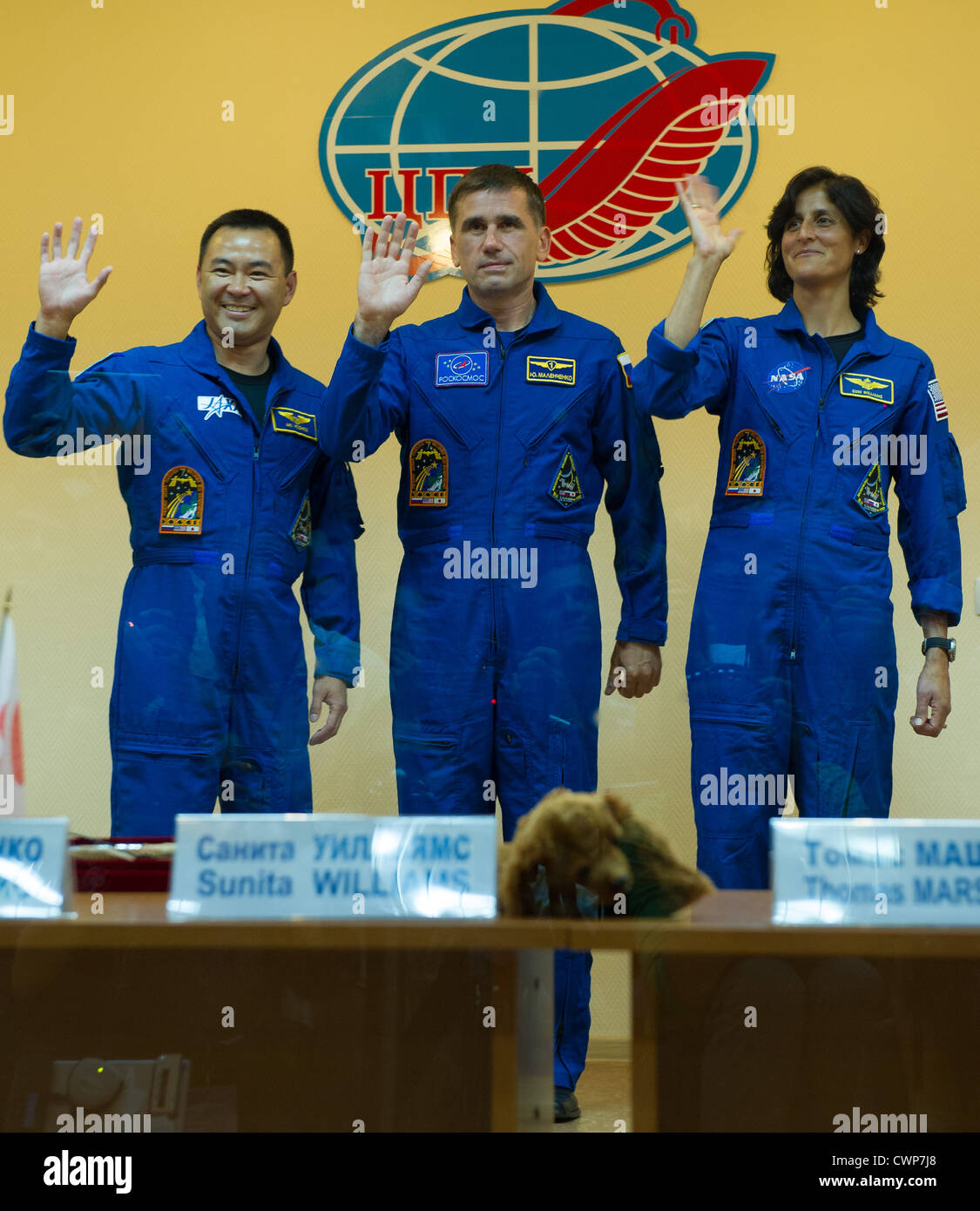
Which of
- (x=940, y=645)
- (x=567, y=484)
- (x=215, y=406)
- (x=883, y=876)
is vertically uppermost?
(x=215, y=406)

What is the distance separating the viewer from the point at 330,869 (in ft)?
3.79

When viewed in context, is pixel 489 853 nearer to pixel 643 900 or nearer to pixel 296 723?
pixel 643 900

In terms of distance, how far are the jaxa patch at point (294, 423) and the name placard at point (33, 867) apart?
0.80 metres

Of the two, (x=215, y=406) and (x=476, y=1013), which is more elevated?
(x=215, y=406)

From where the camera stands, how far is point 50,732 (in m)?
1.77

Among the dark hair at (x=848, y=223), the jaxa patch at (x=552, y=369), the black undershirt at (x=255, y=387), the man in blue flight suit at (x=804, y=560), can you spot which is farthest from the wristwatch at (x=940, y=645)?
the black undershirt at (x=255, y=387)

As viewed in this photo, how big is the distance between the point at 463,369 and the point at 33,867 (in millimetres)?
983

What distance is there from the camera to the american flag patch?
1.85 m

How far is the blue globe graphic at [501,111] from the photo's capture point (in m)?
1.88

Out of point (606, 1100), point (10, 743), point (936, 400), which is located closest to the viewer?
point (606, 1100)

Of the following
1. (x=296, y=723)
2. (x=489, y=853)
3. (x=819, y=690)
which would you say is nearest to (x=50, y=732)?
(x=296, y=723)

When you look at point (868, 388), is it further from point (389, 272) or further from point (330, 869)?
point (330, 869)

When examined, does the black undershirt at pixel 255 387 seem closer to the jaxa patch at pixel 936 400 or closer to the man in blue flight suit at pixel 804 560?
the man in blue flight suit at pixel 804 560

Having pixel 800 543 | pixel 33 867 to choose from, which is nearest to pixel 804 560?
pixel 800 543
